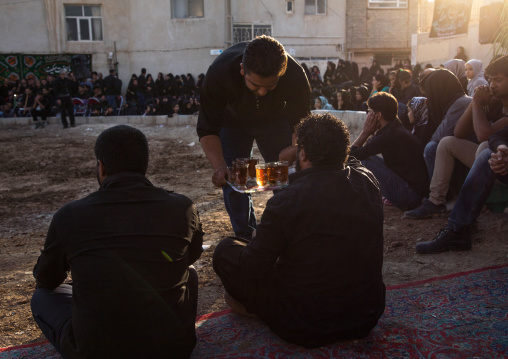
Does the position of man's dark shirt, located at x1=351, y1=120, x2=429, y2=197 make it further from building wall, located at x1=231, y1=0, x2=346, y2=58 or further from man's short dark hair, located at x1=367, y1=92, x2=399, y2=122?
building wall, located at x1=231, y1=0, x2=346, y2=58

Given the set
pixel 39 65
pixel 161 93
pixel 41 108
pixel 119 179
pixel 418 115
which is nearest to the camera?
pixel 119 179

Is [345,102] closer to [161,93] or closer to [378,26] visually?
[161,93]

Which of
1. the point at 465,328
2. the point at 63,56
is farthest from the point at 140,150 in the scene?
the point at 63,56

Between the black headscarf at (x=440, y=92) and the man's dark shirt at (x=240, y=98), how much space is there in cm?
212

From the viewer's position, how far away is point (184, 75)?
2347cm

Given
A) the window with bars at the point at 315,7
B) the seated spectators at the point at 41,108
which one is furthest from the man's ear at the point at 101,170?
the window with bars at the point at 315,7

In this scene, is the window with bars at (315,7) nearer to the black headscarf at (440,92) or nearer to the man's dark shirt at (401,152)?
the black headscarf at (440,92)

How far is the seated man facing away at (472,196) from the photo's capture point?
155 inches

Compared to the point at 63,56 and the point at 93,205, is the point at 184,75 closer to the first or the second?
the point at 63,56

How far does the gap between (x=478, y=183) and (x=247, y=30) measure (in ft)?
74.9

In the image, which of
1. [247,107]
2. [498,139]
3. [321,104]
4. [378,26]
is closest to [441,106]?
[498,139]

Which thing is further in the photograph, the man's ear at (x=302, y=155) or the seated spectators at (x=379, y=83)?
the seated spectators at (x=379, y=83)

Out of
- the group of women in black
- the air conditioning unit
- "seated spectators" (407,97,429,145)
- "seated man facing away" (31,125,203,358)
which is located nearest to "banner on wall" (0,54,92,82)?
the group of women in black

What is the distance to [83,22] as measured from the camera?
25641 mm
